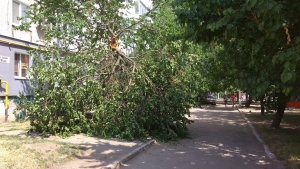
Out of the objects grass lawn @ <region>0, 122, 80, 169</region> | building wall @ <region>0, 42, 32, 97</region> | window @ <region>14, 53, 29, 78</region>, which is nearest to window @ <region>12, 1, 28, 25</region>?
building wall @ <region>0, 42, 32, 97</region>

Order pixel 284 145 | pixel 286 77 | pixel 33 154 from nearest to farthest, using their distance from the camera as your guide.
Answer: pixel 286 77 < pixel 33 154 < pixel 284 145

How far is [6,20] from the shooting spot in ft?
48.3

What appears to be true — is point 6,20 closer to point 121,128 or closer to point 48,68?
point 48,68

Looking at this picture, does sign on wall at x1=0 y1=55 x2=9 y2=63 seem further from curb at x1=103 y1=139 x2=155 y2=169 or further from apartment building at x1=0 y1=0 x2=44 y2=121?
curb at x1=103 y1=139 x2=155 y2=169

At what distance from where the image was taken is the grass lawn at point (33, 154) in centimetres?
688

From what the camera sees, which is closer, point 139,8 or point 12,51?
point 12,51

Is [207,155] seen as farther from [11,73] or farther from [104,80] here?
[11,73]

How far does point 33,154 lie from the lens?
7.62 m

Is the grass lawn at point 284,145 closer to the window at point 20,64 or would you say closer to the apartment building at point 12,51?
the apartment building at point 12,51

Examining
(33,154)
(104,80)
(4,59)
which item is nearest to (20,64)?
(4,59)

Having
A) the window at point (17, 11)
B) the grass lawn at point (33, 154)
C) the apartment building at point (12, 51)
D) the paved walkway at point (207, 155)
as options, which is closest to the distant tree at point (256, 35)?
the paved walkway at point (207, 155)

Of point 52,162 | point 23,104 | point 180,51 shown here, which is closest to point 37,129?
point 23,104

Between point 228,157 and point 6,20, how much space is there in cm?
1137

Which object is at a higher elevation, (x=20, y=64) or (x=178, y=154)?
(x=20, y=64)
